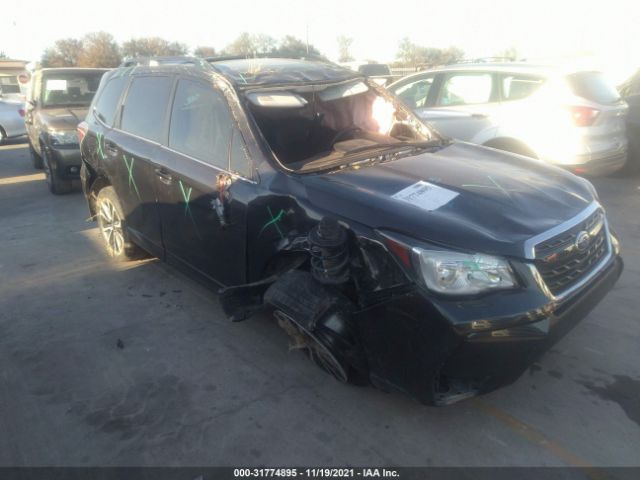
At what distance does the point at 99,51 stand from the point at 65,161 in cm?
4236

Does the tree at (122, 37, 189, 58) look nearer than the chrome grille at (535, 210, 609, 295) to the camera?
No

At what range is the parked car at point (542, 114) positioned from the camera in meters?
5.93

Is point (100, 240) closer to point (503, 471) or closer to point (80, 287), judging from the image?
point (80, 287)

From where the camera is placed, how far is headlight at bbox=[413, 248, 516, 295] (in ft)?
7.99

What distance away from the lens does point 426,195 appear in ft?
9.41

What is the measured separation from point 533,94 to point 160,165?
438 cm

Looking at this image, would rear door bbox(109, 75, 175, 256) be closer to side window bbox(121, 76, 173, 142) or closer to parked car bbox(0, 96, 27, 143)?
side window bbox(121, 76, 173, 142)

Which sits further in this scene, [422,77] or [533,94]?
[422,77]

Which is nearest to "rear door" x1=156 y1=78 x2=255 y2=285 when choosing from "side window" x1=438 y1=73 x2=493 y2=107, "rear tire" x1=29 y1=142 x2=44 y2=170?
"side window" x1=438 y1=73 x2=493 y2=107

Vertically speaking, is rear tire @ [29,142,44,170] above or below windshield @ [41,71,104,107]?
below

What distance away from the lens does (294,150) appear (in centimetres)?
358

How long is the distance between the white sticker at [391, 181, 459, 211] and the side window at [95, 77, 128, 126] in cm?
327

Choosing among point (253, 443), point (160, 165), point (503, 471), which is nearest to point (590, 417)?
point (503, 471)

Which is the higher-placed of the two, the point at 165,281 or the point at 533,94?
the point at 533,94
